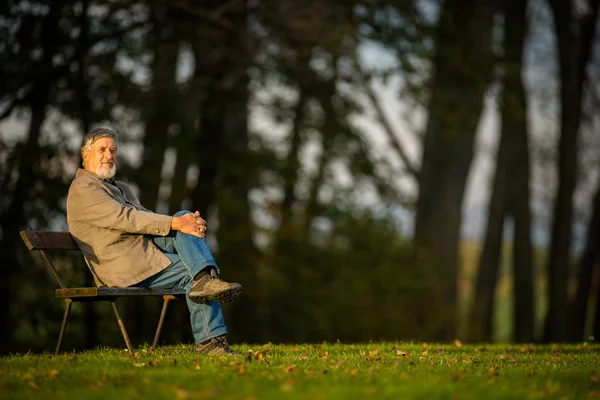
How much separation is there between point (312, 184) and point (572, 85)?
5460 mm

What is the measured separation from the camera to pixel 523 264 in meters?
23.9

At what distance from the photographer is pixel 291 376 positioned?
6.70 meters

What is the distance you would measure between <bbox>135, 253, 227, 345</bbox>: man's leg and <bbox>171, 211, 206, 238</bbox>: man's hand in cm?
29

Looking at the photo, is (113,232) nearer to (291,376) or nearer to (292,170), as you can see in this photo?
(291,376)

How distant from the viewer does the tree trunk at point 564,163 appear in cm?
1956

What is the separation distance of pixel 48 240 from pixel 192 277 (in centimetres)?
118

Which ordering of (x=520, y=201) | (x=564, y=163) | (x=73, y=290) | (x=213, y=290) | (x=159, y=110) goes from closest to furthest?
(x=213, y=290), (x=73, y=290), (x=159, y=110), (x=564, y=163), (x=520, y=201)

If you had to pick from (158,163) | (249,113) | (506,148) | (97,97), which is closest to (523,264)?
(506,148)

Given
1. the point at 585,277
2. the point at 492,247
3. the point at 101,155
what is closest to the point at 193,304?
the point at 101,155

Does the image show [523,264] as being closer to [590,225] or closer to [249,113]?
[590,225]

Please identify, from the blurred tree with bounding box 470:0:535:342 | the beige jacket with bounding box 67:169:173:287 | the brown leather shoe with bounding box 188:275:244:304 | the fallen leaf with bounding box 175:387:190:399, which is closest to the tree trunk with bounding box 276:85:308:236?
the blurred tree with bounding box 470:0:535:342

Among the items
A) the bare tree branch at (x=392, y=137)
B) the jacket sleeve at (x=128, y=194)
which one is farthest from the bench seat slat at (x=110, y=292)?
the bare tree branch at (x=392, y=137)

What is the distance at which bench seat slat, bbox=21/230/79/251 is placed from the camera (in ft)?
25.8

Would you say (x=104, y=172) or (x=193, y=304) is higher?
(x=104, y=172)
